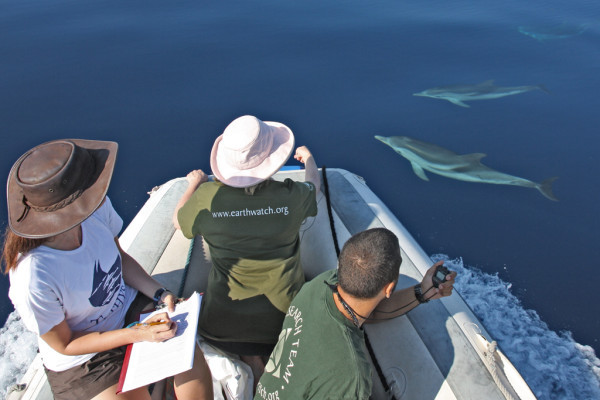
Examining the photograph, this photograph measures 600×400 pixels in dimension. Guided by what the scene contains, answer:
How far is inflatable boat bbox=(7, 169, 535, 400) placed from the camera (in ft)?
7.12

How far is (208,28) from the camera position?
25.9 ft

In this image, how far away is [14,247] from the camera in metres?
1.70

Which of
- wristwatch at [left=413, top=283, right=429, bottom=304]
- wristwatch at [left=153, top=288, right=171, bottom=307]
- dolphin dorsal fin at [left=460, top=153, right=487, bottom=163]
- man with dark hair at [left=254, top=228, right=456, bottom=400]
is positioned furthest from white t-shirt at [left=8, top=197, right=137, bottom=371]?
dolphin dorsal fin at [left=460, top=153, right=487, bottom=163]

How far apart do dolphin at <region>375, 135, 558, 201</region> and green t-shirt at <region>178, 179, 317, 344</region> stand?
305cm

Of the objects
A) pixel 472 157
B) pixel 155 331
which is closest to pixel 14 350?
pixel 155 331

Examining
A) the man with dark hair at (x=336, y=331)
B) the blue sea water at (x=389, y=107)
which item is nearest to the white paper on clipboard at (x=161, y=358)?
the man with dark hair at (x=336, y=331)

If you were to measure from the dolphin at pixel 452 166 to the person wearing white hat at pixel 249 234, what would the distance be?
3.04 metres

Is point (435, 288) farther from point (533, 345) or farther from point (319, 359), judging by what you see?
point (533, 345)

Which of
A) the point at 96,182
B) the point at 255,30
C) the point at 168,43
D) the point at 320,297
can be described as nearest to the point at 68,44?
the point at 168,43

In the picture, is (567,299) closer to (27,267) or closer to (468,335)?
(468,335)

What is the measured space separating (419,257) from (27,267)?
2230 millimetres

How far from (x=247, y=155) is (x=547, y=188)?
150 inches

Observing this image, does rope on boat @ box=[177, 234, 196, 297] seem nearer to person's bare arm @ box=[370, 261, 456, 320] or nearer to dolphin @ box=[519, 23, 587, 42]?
person's bare arm @ box=[370, 261, 456, 320]

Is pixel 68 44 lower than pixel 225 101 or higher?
higher
